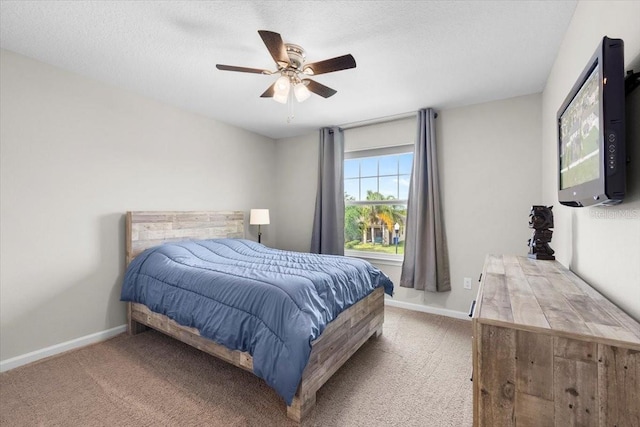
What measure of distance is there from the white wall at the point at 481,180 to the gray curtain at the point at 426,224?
5.4 inches

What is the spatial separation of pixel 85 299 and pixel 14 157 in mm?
1291

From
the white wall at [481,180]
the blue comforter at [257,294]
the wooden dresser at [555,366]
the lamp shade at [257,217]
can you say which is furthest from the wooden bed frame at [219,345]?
the white wall at [481,180]

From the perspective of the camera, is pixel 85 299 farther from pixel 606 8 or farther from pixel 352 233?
pixel 606 8

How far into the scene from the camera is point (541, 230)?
1934 mm

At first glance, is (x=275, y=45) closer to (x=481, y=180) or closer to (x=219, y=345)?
(x=219, y=345)

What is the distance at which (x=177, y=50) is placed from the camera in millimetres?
2094

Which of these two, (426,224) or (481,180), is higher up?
(481,180)

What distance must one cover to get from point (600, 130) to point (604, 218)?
488 mm

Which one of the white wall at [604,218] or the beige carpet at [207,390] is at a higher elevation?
the white wall at [604,218]

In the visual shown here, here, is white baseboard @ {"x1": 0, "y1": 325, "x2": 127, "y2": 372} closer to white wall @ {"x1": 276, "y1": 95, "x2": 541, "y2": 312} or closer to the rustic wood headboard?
the rustic wood headboard

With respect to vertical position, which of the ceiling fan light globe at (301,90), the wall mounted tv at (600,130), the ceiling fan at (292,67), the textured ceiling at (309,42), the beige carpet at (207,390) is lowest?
the beige carpet at (207,390)

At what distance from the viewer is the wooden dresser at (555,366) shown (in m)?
0.74

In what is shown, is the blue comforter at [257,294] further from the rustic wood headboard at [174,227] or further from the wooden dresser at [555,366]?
the wooden dresser at [555,366]

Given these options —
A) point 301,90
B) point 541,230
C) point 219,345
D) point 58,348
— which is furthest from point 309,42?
point 58,348
